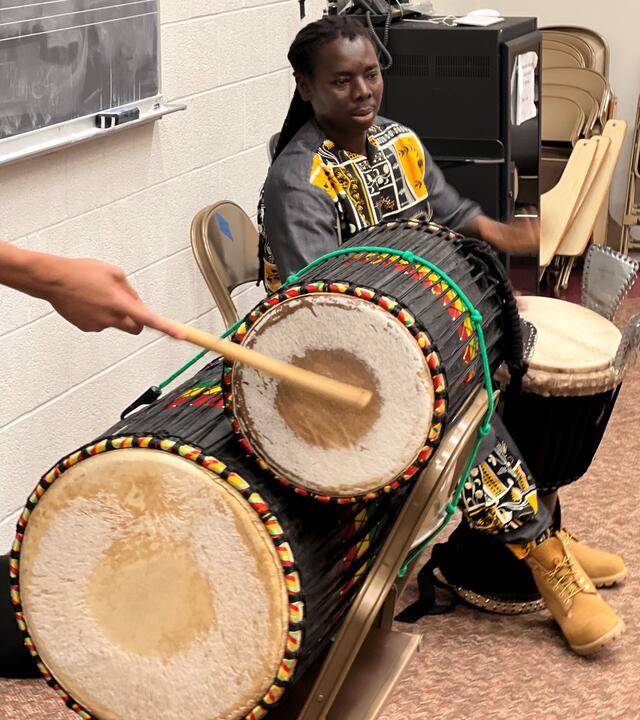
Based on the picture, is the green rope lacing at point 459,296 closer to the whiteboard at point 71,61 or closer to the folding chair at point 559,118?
the whiteboard at point 71,61

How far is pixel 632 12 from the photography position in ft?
18.0

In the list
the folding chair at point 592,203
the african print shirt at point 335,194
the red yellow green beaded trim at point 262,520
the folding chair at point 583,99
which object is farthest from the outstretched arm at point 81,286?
the folding chair at point 583,99

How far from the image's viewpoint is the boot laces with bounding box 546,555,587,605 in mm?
2465

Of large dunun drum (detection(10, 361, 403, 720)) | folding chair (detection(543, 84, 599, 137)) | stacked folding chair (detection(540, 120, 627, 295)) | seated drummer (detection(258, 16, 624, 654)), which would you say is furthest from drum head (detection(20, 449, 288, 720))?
folding chair (detection(543, 84, 599, 137))

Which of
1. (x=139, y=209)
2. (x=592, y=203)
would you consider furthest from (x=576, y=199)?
(x=139, y=209)

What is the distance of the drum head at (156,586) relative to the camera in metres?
1.40

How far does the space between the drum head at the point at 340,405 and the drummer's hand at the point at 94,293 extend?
0.19 metres

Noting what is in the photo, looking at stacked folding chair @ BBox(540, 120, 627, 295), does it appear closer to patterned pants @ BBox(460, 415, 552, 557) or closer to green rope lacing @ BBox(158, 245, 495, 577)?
patterned pants @ BBox(460, 415, 552, 557)

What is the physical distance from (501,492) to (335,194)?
0.72 m

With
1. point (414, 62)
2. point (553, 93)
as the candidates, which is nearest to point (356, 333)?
Answer: point (414, 62)

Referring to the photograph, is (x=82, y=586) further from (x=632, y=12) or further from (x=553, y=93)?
(x=632, y=12)

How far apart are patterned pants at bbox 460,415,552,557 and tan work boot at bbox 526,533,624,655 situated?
3.7 inches

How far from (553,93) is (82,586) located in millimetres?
4227

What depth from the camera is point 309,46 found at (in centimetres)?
230
